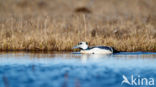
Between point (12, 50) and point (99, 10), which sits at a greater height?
point (99, 10)

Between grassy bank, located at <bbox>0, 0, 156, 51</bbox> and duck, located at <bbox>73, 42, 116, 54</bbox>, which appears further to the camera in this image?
grassy bank, located at <bbox>0, 0, 156, 51</bbox>

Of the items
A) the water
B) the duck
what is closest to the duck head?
the duck

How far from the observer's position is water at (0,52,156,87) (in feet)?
33.9

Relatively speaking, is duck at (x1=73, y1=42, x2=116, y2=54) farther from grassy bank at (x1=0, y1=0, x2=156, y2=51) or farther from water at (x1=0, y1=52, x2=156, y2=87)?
grassy bank at (x1=0, y1=0, x2=156, y2=51)

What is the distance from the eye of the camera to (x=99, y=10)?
3884cm

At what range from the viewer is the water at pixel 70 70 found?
10.3m

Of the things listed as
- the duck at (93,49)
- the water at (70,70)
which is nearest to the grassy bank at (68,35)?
the duck at (93,49)

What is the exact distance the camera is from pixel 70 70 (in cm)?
1227

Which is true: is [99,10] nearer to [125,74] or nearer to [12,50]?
[12,50]

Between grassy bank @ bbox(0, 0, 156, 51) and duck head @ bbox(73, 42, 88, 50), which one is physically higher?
grassy bank @ bbox(0, 0, 156, 51)

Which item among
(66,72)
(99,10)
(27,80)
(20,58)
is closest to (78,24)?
(20,58)

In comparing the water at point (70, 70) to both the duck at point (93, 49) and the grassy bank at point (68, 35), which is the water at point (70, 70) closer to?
the duck at point (93, 49)

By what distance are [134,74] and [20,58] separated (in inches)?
187

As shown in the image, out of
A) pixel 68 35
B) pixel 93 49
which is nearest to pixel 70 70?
pixel 93 49
